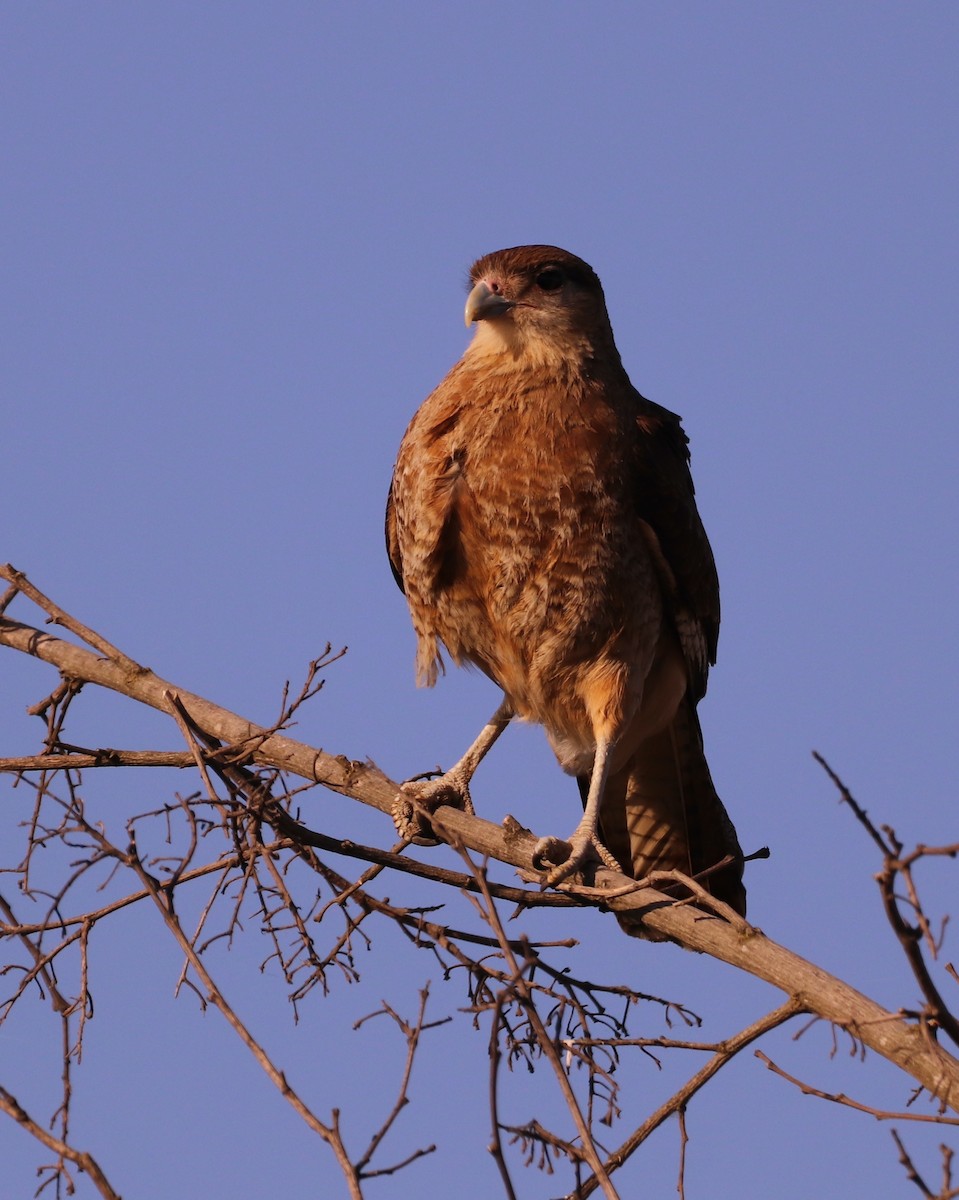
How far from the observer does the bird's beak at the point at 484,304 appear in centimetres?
543

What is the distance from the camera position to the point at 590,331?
561 cm

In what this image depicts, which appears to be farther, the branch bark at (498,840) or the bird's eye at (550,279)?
the bird's eye at (550,279)

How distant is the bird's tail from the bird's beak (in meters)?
1.58

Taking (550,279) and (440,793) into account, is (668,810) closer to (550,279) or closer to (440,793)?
(440,793)

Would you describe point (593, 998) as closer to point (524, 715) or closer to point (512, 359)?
point (524, 715)

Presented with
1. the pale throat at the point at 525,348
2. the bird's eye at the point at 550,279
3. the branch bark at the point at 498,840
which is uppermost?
the bird's eye at the point at 550,279

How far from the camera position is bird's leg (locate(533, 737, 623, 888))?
183 inches

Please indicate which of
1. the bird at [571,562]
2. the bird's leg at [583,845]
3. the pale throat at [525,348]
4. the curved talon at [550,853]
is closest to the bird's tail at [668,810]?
the bird at [571,562]

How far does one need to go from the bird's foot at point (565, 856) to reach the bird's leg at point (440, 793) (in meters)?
0.34

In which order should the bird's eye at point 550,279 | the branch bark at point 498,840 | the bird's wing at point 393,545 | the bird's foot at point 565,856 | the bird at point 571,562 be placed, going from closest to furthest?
1. the branch bark at point 498,840
2. the bird's foot at point 565,856
3. the bird at point 571,562
4. the bird's eye at point 550,279
5. the bird's wing at point 393,545

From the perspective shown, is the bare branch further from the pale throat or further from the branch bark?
the pale throat

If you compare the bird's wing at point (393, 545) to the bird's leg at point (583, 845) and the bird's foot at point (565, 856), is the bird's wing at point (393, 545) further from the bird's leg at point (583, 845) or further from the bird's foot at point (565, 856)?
the bird's foot at point (565, 856)

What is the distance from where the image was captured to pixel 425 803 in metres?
5.02

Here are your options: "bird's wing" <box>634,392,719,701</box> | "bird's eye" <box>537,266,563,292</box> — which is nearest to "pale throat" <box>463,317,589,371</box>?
"bird's eye" <box>537,266,563,292</box>
